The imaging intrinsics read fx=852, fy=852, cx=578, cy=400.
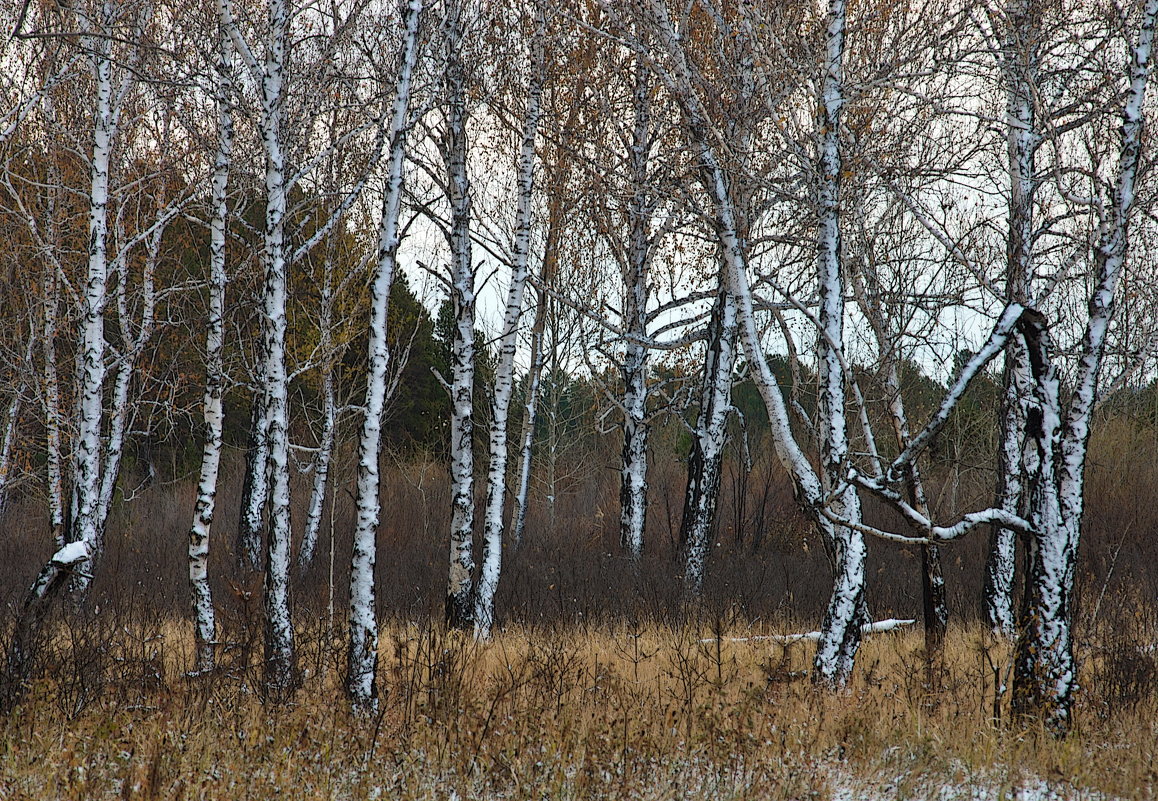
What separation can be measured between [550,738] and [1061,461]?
10.5ft

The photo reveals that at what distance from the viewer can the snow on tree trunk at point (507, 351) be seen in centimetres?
782

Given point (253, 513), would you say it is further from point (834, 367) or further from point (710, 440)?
point (834, 367)

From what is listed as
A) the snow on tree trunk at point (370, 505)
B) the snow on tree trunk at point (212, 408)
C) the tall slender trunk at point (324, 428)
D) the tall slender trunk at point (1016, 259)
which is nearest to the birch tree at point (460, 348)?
the snow on tree trunk at point (212, 408)

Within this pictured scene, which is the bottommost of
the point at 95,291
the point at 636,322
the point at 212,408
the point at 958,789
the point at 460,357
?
the point at 958,789

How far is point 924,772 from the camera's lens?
4.59 meters

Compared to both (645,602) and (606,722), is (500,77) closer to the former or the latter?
(645,602)

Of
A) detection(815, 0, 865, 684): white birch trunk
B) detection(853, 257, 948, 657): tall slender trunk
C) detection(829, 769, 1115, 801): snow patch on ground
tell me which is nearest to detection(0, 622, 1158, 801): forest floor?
detection(829, 769, 1115, 801): snow patch on ground

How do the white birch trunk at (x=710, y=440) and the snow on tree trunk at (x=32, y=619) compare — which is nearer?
the snow on tree trunk at (x=32, y=619)

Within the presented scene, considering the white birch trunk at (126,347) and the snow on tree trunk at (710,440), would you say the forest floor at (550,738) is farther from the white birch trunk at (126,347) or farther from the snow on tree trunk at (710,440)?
the white birch trunk at (126,347)

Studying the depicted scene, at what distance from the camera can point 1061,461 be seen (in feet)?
14.6

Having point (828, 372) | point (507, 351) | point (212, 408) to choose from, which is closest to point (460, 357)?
point (507, 351)

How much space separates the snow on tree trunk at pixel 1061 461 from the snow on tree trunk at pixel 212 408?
5375mm

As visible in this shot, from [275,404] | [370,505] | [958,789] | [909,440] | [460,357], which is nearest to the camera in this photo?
[958,789]

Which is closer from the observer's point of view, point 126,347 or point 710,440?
point 126,347
